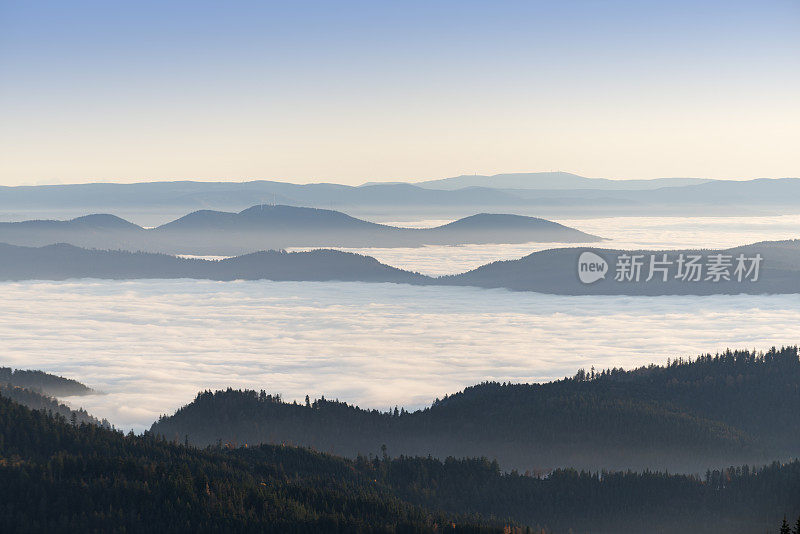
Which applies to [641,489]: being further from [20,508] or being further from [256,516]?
[20,508]

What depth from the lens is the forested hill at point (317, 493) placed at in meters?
119

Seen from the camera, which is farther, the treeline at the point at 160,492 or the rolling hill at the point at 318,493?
the rolling hill at the point at 318,493

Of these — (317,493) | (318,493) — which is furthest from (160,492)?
(318,493)

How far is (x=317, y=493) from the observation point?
432 ft

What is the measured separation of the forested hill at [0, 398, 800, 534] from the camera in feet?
389

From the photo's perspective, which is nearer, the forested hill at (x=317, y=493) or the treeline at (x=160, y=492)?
the treeline at (x=160, y=492)

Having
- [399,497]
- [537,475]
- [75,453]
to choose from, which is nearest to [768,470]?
[537,475]

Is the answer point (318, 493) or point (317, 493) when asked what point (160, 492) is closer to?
point (317, 493)

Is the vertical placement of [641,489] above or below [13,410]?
below

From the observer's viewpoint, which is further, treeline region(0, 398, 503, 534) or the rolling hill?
the rolling hill

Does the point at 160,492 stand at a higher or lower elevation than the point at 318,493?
higher

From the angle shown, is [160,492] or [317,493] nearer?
[160,492]

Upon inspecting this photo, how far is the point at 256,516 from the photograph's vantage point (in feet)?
392

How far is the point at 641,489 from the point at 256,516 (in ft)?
242
